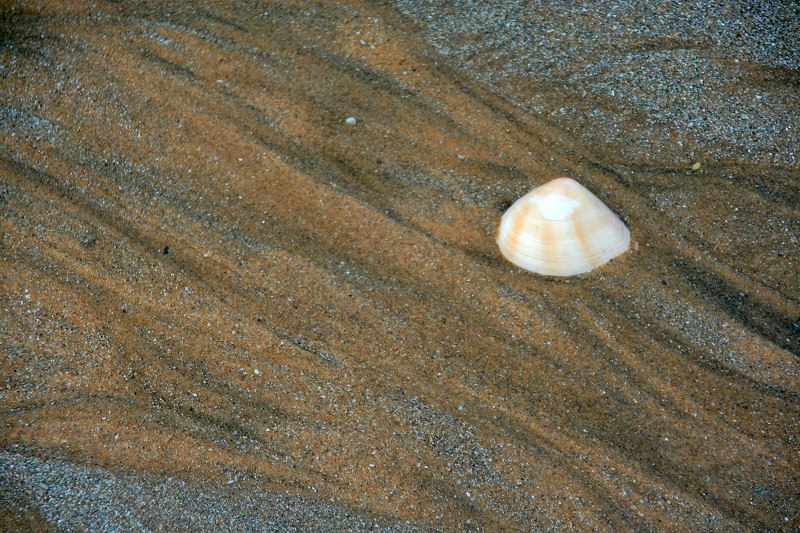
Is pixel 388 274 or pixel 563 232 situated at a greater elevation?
pixel 563 232

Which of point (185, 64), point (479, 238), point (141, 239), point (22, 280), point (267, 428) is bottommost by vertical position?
point (267, 428)

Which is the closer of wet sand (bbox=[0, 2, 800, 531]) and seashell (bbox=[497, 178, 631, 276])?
wet sand (bbox=[0, 2, 800, 531])

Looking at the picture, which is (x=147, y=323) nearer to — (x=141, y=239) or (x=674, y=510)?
(x=141, y=239)

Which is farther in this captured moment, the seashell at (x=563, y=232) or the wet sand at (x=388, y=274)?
the seashell at (x=563, y=232)

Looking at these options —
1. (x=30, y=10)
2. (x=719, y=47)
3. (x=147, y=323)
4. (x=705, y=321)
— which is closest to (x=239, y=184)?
(x=147, y=323)
